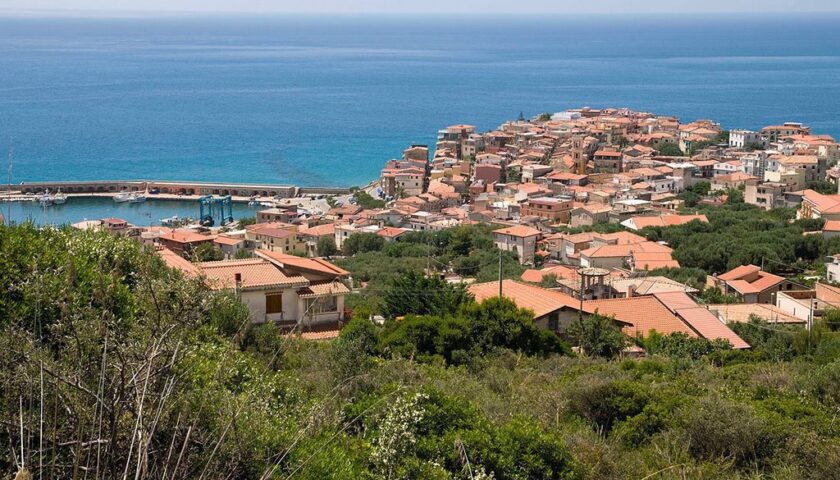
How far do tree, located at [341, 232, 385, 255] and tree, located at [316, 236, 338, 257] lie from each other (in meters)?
0.27

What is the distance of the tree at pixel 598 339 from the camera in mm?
9219

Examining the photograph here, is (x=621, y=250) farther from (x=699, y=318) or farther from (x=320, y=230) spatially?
(x=699, y=318)

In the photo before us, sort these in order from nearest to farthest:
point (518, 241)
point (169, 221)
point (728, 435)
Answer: point (728, 435) → point (518, 241) → point (169, 221)

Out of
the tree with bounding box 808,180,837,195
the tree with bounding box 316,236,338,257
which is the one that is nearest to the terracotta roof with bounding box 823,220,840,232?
the tree with bounding box 808,180,837,195

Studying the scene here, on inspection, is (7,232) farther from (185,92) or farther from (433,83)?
(433,83)

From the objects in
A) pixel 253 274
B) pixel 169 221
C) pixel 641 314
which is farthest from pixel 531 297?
pixel 169 221

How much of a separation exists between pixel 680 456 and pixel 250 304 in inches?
203

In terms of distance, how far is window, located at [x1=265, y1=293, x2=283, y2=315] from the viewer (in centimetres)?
910

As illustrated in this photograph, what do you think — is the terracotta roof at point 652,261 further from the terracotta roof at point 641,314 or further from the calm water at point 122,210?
the calm water at point 122,210

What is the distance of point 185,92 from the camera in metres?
71.2

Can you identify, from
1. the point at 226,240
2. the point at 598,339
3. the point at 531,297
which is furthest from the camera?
the point at 226,240

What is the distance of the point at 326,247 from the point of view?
2466cm

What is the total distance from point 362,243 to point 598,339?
51.7 feet

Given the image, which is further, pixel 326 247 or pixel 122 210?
pixel 122 210
